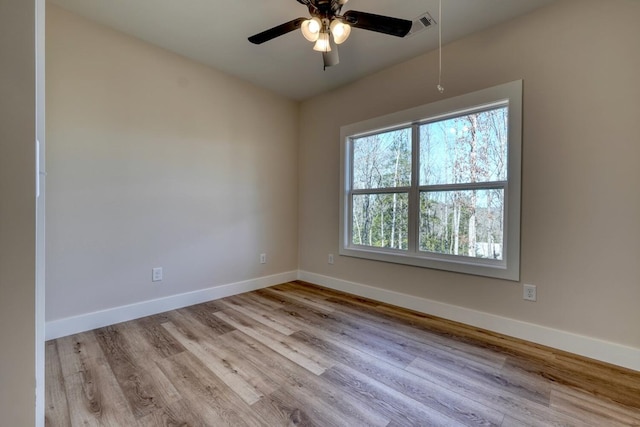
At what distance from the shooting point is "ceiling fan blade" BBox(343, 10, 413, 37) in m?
1.62

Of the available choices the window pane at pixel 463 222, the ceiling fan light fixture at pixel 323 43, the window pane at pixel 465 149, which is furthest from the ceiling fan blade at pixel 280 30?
the window pane at pixel 463 222

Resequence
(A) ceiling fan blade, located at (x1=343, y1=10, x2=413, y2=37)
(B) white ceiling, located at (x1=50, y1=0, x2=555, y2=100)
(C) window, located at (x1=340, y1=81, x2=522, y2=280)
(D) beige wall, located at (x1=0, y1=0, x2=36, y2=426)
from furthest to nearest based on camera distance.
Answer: (C) window, located at (x1=340, y1=81, x2=522, y2=280)
(B) white ceiling, located at (x1=50, y1=0, x2=555, y2=100)
(A) ceiling fan blade, located at (x1=343, y1=10, x2=413, y2=37)
(D) beige wall, located at (x1=0, y1=0, x2=36, y2=426)

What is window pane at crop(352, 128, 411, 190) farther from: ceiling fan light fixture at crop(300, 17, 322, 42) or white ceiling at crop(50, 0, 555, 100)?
ceiling fan light fixture at crop(300, 17, 322, 42)

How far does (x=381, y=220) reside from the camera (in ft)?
10.5

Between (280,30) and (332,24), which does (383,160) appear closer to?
(332,24)

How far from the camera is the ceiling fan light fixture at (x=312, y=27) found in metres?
1.74

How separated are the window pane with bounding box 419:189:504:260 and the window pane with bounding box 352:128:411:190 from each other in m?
0.38

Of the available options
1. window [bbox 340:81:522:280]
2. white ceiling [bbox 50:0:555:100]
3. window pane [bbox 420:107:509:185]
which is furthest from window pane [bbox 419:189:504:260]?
white ceiling [bbox 50:0:555:100]

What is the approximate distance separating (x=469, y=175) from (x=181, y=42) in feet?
9.91

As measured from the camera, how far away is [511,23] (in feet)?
7.34

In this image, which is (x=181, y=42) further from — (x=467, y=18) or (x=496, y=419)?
(x=496, y=419)

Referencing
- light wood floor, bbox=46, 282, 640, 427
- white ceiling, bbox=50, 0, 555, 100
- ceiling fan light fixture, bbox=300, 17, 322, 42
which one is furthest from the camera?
white ceiling, bbox=50, 0, 555, 100

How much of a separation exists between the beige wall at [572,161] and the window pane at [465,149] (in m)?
0.22

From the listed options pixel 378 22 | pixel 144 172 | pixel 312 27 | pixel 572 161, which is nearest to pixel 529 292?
pixel 572 161
